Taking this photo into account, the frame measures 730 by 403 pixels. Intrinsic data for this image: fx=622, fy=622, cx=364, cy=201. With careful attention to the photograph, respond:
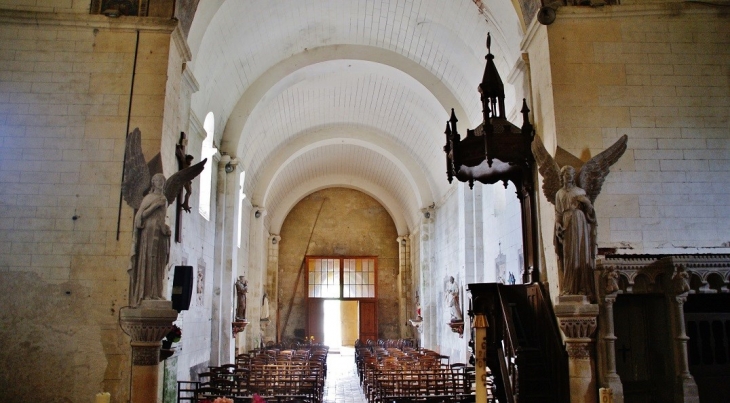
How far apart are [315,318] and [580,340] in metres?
20.3

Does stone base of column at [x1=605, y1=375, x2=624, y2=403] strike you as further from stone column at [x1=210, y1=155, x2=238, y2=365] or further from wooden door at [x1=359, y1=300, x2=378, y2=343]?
Answer: wooden door at [x1=359, y1=300, x2=378, y2=343]

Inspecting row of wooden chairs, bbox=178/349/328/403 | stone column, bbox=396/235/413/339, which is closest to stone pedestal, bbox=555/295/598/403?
row of wooden chairs, bbox=178/349/328/403

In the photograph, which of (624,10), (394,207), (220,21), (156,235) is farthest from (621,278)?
(394,207)

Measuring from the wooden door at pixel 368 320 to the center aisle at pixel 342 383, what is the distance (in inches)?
90.3

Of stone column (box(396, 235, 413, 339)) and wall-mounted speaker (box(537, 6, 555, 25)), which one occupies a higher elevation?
wall-mounted speaker (box(537, 6, 555, 25))

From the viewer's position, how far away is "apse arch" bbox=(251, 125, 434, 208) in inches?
806

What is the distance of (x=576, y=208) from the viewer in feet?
25.0

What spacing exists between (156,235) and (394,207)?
19553 millimetres

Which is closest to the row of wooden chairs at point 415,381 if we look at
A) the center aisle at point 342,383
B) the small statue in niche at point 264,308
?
the center aisle at point 342,383

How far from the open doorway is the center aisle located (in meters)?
8.79

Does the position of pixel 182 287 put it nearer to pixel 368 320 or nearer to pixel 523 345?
pixel 523 345

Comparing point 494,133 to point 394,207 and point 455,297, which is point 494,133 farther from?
point 394,207

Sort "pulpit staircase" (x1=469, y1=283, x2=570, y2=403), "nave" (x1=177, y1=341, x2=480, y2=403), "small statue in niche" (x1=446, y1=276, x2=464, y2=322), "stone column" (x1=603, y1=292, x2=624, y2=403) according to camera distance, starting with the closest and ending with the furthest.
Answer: "stone column" (x1=603, y1=292, x2=624, y2=403)
"pulpit staircase" (x1=469, y1=283, x2=570, y2=403)
"nave" (x1=177, y1=341, x2=480, y2=403)
"small statue in niche" (x1=446, y1=276, x2=464, y2=322)

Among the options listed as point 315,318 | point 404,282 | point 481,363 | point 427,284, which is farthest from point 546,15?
point 315,318
